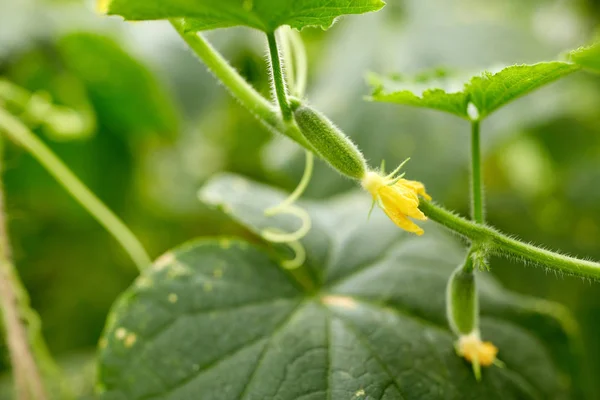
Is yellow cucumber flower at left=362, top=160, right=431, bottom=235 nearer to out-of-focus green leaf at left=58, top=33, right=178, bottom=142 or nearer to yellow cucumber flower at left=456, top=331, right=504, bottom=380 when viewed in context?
yellow cucumber flower at left=456, top=331, right=504, bottom=380

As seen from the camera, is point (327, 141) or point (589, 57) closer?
point (589, 57)

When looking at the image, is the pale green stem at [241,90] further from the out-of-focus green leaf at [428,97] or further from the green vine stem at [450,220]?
the out-of-focus green leaf at [428,97]

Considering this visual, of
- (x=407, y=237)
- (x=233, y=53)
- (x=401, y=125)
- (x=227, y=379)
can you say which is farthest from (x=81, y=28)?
(x=227, y=379)

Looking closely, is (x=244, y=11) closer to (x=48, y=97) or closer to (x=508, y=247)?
(x=508, y=247)

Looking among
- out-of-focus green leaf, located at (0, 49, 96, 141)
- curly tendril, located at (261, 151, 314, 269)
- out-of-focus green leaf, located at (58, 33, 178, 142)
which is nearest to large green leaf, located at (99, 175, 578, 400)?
curly tendril, located at (261, 151, 314, 269)

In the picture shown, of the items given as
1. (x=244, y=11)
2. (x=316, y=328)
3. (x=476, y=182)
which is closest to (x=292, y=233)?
(x=316, y=328)

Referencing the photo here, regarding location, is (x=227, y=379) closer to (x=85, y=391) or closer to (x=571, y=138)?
(x=85, y=391)

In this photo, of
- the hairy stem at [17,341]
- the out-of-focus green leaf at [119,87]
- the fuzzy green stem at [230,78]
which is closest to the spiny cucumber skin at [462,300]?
the fuzzy green stem at [230,78]
